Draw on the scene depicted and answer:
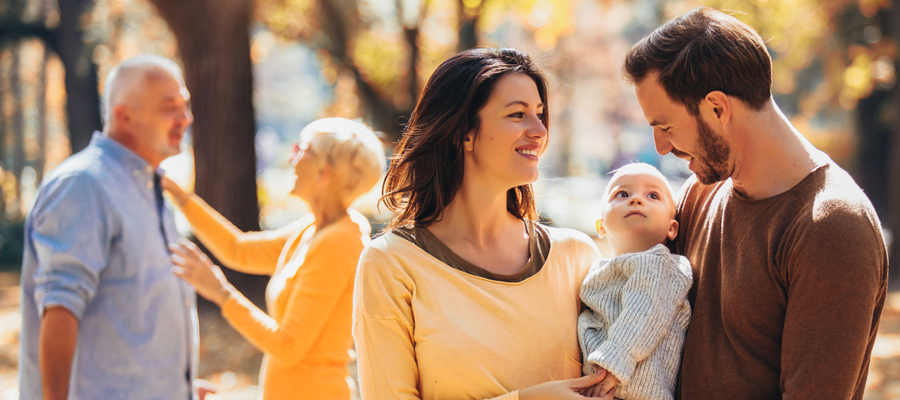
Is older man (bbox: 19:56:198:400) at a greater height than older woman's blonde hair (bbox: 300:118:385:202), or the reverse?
older woman's blonde hair (bbox: 300:118:385:202)

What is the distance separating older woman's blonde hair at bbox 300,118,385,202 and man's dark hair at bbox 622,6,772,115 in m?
1.52

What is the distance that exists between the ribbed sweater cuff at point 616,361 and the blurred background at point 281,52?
111 centimetres

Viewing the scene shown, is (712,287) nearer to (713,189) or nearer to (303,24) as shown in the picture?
(713,189)

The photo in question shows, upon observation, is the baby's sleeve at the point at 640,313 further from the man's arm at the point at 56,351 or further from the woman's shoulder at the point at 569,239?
the man's arm at the point at 56,351

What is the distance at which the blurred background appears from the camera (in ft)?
24.2

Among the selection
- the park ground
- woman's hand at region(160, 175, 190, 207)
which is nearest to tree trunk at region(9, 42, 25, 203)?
the park ground

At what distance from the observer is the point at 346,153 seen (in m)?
3.18

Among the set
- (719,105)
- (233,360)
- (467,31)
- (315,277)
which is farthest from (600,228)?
(467,31)

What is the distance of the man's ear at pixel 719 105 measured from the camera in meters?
2.09

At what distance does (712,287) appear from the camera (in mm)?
2100

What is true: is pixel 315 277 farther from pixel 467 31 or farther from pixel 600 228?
pixel 467 31

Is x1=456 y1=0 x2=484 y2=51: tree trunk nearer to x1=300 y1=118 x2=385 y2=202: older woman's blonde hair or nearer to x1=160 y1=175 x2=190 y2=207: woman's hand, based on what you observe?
x1=160 y1=175 x2=190 y2=207: woman's hand

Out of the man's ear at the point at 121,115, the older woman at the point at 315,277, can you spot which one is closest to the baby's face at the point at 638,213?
the older woman at the point at 315,277

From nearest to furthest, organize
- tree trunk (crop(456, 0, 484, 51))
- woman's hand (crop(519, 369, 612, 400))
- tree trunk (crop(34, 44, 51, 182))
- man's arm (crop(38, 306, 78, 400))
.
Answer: woman's hand (crop(519, 369, 612, 400))
man's arm (crop(38, 306, 78, 400))
tree trunk (crop(456, 0, 484, 51))
tree trunk (crop(34, 44, 51, 182))
